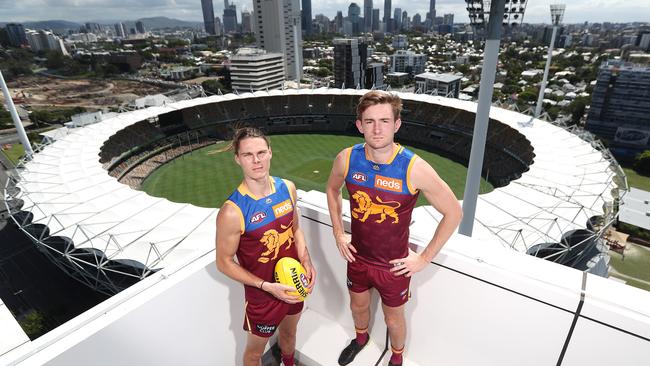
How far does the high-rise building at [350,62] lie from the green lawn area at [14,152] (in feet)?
190

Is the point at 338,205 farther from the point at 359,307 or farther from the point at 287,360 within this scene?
the point at 287,360

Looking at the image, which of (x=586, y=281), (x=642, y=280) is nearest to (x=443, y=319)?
(x=586, y=281)

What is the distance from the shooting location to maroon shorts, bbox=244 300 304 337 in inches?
138

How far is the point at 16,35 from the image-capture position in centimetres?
14875

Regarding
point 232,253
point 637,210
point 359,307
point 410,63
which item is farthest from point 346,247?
point 410,63

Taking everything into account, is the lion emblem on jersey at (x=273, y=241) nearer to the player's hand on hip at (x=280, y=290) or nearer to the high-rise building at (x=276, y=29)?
the player's hand on hip at (x=280, y=290)

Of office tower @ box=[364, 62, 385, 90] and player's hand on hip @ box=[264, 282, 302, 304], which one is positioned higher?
player's hand on hip @ box=[264, 282, 302, 304]

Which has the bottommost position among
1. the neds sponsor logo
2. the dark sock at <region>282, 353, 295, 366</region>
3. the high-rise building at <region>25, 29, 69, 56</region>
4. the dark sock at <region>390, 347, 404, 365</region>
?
the dark sock at <region>282, 353, 295, 366</region>

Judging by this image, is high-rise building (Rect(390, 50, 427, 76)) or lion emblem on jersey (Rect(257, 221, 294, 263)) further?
high-rise building (Rect(390, 50, 427, 76))

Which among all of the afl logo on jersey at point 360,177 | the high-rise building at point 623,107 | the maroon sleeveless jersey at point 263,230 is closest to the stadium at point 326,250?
the maroon sleeveless jersey at point 263,230

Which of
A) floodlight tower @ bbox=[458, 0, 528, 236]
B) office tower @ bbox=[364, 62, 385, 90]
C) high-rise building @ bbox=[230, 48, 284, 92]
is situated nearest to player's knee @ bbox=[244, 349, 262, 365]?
floodlight tower @ bbox=[458, 0, 528, 236]

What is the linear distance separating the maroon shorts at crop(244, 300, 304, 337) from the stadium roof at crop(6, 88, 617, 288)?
11.9m

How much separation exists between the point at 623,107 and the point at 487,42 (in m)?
50.5

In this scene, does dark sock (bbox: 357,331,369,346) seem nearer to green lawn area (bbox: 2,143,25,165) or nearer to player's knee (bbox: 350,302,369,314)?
player's knee (bbox: 350,302,369,314)
